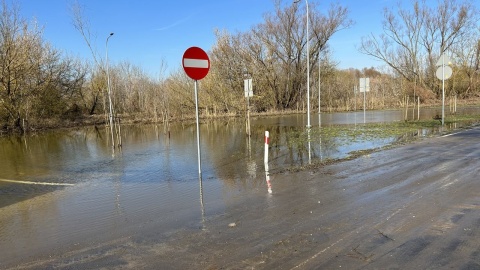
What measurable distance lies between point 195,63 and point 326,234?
504 centimetres

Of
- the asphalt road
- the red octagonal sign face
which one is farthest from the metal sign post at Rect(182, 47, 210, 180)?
the asphalt road

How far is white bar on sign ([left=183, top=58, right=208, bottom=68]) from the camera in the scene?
7.92 m

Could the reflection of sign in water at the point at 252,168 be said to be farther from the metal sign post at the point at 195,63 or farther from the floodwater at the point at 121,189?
the metal sign post at the point at 195,63

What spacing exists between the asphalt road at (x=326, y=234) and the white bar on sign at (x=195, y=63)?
323 cm

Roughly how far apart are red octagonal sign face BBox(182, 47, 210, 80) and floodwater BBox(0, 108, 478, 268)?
249 cm

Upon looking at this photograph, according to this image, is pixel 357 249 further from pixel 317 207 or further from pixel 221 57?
pixel 221 57

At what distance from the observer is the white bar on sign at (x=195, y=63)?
7923mm

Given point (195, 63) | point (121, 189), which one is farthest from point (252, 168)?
point (121, 189)

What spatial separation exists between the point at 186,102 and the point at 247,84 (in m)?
26.0

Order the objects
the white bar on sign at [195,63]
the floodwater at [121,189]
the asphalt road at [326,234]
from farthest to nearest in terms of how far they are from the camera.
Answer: the white bar on sign at [195,63], the floodwater at [121,189], the asphalt road at [326,234]

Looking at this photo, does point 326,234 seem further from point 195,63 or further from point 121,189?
point 121,189

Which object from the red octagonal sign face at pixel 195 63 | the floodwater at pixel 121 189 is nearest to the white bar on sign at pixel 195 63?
the red octagonal sign face at pixel 195 63

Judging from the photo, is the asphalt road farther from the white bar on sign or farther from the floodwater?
the white bar on sign

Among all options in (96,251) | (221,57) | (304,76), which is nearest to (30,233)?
(96,251)
